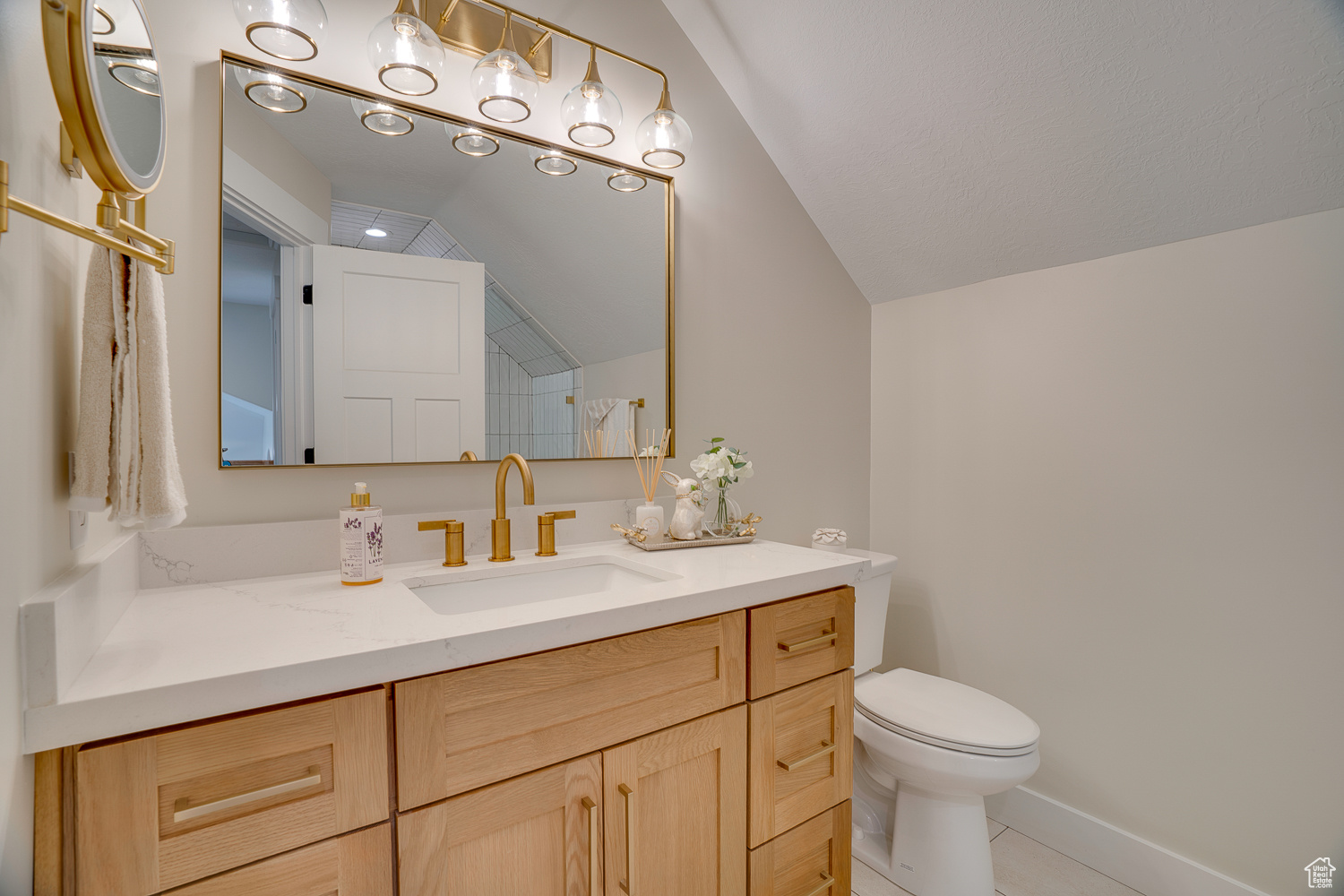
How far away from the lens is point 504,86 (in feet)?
4.56

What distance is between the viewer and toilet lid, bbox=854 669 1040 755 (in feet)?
4.92

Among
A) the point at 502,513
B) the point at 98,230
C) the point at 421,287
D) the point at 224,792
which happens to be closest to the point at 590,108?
the point at 421,287

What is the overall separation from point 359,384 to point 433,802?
86 cm

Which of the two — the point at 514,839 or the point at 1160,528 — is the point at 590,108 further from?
the point at 1160,528

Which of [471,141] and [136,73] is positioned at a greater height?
[471,141]

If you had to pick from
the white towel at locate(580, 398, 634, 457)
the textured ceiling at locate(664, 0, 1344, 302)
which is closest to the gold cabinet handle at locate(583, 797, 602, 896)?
the white towel at locate(580, 398, 634, 457)

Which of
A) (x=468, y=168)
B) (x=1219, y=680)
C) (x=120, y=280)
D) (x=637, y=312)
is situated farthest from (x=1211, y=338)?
(x=120, y=280)

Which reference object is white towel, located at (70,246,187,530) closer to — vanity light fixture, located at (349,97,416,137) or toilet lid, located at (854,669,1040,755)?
vanity light fixture, located at (349,97,416,137)

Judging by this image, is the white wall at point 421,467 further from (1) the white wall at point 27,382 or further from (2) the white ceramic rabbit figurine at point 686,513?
(2) the white ceramic rabbit figurine at point 686,513

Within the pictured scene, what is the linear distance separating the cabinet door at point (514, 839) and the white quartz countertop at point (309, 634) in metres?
0.19

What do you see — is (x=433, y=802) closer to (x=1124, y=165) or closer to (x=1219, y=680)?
(x=1219, y=680)

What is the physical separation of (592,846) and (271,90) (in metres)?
1.50

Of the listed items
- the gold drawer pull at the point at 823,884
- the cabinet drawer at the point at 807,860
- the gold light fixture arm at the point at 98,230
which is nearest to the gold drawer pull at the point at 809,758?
the cabinet drawer at the point at 807,860

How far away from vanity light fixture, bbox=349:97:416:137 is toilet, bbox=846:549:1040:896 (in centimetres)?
169
